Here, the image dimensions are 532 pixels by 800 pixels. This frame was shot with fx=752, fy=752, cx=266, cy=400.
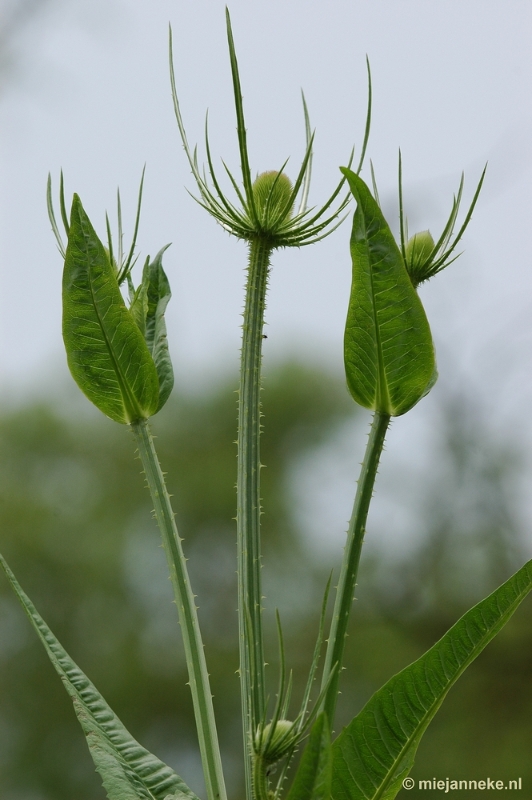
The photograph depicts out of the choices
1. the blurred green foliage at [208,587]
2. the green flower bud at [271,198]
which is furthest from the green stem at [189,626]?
the blurred green foliage at [208,587]

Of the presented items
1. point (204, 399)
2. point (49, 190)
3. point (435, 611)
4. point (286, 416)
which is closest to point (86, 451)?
point (204, 399)

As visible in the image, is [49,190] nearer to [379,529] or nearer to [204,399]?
[379,529]

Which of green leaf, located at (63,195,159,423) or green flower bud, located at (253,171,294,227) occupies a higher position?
green flower bud, located at (253,171,294,227)

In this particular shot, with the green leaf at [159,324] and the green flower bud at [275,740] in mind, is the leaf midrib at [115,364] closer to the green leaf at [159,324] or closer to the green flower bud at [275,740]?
the green leaf at [159,324]

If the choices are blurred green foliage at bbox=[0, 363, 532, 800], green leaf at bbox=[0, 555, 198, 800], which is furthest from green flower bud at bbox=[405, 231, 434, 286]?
blurred green foliage at bbox=[0, 363, 532, 800]

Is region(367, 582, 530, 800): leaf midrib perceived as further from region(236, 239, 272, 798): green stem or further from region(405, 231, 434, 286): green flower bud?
region(405, 231, 434, 286): green flower bud

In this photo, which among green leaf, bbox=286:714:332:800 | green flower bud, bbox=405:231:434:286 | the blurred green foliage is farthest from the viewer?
the blurred green foliage
